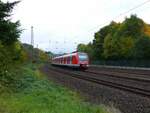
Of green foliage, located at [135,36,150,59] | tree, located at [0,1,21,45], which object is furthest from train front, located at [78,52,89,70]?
tree, located at [0,1,21,45]

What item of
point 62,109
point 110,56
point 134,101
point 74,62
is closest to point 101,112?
point 62,109

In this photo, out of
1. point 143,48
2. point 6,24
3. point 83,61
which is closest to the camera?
point 6,24

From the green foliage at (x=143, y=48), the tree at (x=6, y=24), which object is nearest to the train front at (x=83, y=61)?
the green foliage at (x=143, y=48)

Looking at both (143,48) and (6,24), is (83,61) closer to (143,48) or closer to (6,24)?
(143,48)

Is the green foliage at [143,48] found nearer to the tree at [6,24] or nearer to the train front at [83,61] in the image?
the train front at [83,61]

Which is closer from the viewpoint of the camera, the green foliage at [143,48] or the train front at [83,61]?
the train front at [83,61]

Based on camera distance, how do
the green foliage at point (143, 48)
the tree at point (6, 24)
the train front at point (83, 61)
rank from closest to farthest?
the tree at point (6, 24) → the train front at point (83, 61) → the green foliage at point (143, 48)

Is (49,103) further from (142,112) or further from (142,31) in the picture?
(142,31)

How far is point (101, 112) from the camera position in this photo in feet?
45.3

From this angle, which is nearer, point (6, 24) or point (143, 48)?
point (6, 24)

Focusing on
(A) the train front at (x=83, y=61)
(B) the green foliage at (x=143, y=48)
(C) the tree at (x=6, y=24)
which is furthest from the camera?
(B) the green foliage at (x=143, y=48)

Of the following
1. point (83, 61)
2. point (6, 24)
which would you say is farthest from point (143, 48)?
point (6, 24)

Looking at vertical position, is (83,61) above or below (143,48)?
below

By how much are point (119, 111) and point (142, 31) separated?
78.6 m
